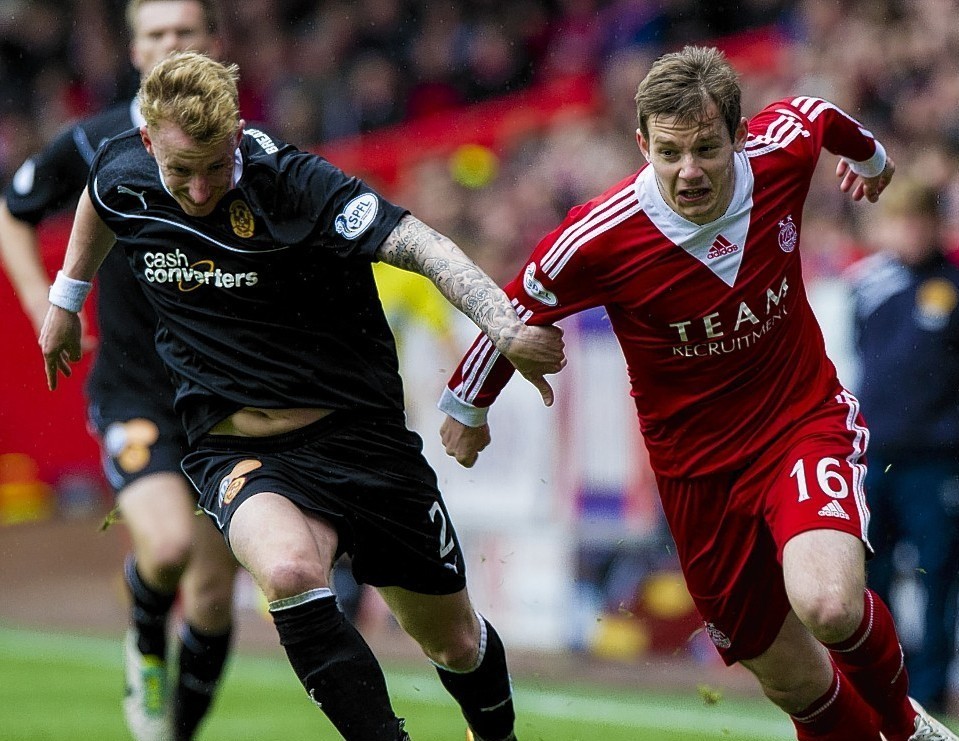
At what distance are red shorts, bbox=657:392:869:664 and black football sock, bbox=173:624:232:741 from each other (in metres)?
1.95

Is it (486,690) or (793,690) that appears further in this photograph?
(486,690)

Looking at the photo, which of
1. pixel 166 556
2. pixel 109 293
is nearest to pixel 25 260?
pixel 109 293

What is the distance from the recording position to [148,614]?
593 cm

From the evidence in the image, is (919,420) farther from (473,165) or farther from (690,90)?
(473,165)

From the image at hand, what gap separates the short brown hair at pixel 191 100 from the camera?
4469 mm

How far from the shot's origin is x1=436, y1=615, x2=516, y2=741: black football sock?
5.24m

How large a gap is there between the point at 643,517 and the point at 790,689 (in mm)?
4389

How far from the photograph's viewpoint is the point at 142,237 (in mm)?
4902

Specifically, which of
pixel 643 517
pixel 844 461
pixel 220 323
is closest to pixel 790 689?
pixel 844 461

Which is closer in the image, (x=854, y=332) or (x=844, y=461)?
(x=844, y=461)

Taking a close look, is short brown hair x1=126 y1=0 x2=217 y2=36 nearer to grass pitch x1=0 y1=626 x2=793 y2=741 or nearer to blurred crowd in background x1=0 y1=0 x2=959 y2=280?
blurred crowd in background x1=0 y1=0 x2=959 y2=280

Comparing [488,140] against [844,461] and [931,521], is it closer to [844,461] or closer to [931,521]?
[931,521]

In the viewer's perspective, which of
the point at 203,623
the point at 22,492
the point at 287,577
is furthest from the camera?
the point at 22,492

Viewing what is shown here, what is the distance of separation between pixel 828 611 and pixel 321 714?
4272 millimetres
